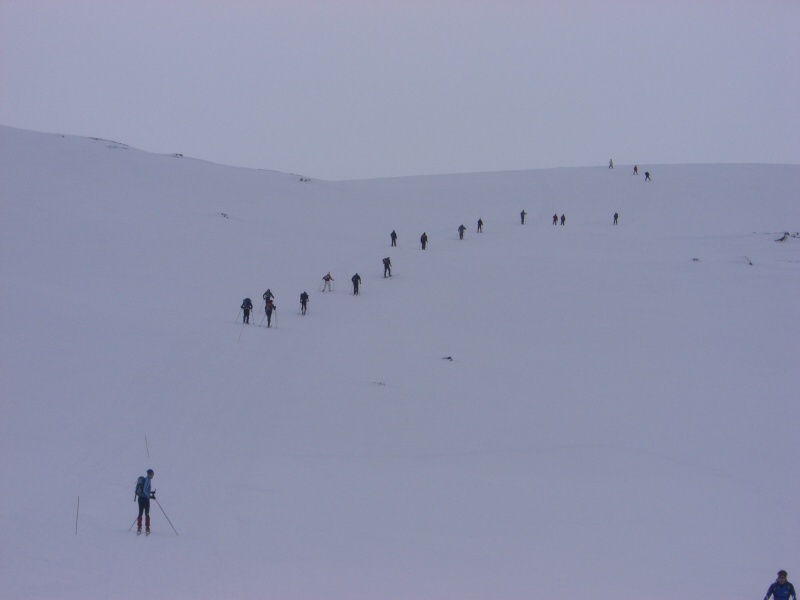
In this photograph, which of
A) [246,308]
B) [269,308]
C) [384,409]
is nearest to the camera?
[384,409]

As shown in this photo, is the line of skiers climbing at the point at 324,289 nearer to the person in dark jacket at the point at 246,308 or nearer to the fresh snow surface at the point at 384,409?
the person in dark jacket at the point at 246,308

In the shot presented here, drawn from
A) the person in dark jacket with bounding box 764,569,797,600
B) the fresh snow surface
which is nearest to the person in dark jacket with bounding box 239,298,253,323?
the fresh snow surface

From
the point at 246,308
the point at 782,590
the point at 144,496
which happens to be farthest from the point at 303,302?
the point at 782,590

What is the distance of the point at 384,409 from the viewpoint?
1759cm

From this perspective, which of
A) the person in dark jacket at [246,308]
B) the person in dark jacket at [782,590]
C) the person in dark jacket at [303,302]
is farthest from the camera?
the person in dark jacket at [303,302]

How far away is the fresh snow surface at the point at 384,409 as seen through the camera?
10.8 m

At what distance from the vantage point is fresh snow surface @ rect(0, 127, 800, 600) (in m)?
10.8

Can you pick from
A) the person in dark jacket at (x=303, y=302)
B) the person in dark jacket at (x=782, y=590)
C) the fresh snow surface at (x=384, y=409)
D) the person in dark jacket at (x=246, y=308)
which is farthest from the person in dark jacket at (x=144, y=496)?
the person in dark jacket at (x=303, y=302)

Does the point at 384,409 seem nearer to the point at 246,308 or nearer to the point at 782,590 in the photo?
the point at 246,308

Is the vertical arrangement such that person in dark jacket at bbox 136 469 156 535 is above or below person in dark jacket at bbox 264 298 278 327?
below

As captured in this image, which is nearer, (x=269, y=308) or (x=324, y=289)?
(x=269, y=308)

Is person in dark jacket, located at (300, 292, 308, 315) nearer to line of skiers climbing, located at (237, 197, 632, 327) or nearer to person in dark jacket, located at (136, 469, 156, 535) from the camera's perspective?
line of skiers climbing, located at (237, 197, 632, 327)

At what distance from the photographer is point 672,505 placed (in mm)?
13758

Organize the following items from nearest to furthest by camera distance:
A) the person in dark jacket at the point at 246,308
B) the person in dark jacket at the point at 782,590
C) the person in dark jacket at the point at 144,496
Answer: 1. the person in dark jacket at the point at 782,590
2. the person in dark jacket at the point at 144,496
3. the person in dark jacket at the point at 246,308
